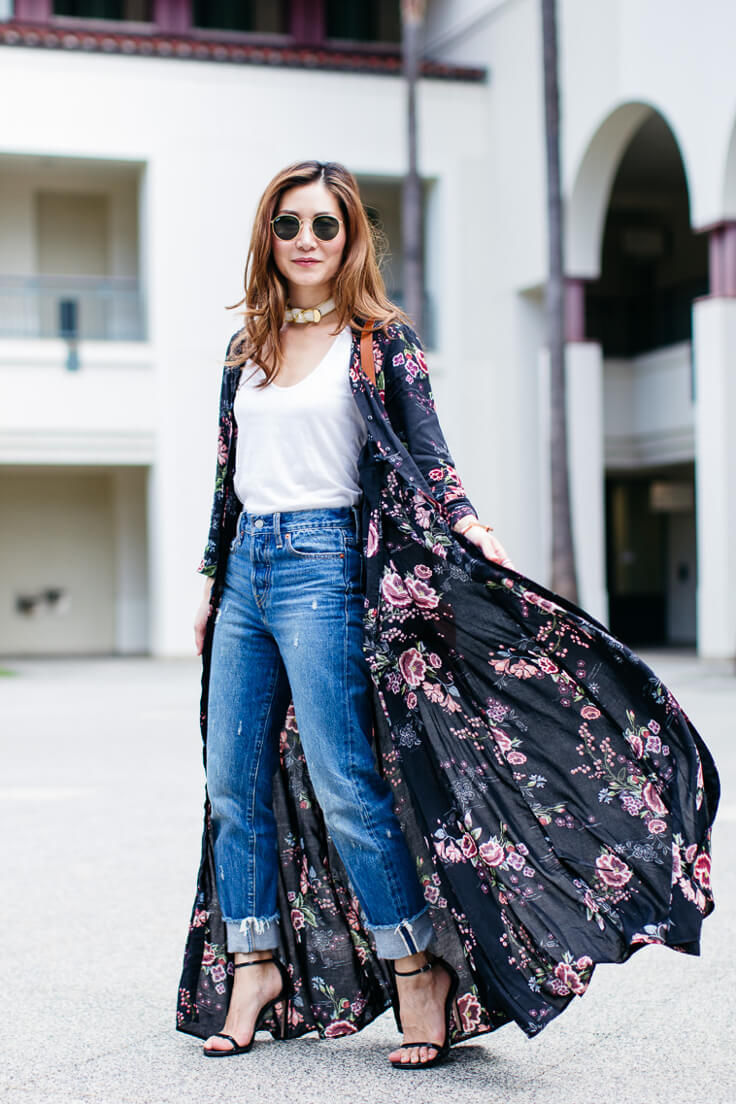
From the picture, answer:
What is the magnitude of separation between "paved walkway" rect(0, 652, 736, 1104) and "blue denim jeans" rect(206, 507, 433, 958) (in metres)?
0.29

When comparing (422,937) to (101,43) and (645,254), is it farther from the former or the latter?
(645,254)

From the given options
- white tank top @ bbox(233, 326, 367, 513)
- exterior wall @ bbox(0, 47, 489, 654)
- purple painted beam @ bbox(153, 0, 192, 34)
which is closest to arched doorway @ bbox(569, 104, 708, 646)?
exterior wall @ bbox(0, 47, 489, 654)

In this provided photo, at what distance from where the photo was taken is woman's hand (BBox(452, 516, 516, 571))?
302 cm

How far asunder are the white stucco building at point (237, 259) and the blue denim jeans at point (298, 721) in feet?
55.9

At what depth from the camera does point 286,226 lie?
10.6 ft

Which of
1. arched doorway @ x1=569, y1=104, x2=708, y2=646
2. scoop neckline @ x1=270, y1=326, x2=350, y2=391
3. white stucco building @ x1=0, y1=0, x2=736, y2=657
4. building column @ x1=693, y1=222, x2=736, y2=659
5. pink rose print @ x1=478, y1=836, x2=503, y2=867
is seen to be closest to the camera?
pink rose print @ x1=478, y1=836, x2=503, y2=867

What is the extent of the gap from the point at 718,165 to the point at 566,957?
51.0ft

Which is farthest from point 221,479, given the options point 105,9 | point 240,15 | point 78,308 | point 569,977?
point 240,15

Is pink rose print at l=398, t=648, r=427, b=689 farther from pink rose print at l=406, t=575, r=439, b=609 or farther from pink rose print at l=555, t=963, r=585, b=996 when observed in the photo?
pink rose print at l=555, t=963, r=585, b=996

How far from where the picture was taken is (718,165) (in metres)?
17.1

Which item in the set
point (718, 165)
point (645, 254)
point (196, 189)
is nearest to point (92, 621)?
point (196, 189)

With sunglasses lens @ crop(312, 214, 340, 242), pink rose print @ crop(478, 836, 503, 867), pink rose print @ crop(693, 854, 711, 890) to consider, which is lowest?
pink rose print @ crop(693, 854, 711, 890)

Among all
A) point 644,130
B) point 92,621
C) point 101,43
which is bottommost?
point 92,621

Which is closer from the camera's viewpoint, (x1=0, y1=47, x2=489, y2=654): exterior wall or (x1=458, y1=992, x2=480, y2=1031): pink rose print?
(x1=458, y1=992, x2=480, y2=1031): pink rose print
